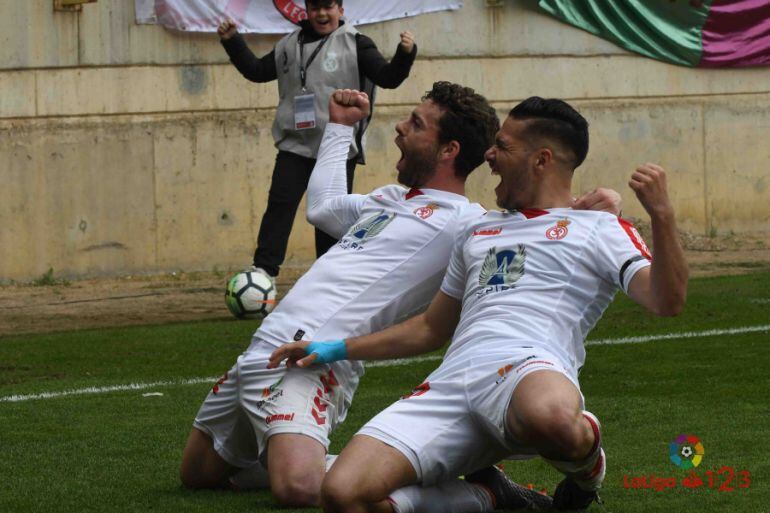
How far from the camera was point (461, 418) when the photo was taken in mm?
4816

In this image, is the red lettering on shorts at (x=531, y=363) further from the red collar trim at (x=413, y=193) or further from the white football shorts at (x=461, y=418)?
the red collar trim at (x=413, y=193)

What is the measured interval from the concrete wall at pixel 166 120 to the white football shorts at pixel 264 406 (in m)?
8.26

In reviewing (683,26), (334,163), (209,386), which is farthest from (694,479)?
(683,26)

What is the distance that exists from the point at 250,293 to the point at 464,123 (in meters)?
5.03

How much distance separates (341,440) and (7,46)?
792 cm

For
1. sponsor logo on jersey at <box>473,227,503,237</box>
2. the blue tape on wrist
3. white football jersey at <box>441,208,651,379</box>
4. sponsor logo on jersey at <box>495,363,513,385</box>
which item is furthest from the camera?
the blue tape on wrist

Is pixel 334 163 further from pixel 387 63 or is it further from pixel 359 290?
pixel 387 63

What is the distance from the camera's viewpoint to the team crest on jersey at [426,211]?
5781 mm

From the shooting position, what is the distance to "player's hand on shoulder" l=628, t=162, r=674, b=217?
4.56m

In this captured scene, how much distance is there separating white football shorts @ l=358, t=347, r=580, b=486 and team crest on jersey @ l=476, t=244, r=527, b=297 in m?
0.26

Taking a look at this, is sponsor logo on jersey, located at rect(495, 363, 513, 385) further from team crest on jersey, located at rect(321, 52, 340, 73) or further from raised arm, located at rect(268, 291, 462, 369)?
team crest on jersey, located at rect(321, 52, 340, 73)

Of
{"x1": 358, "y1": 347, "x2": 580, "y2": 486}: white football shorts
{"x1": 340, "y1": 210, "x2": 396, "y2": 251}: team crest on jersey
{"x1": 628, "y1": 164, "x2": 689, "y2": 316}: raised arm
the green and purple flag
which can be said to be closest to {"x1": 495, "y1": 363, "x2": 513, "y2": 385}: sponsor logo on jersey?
{"x1": 358, "y1": 347, "x2": 580, "y2": 486}: white football shorts

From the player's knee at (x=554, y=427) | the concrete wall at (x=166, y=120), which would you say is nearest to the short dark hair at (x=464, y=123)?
the player's knee at (x=554, y=427)

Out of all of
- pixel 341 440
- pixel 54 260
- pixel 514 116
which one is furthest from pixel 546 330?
pixel 54 260
